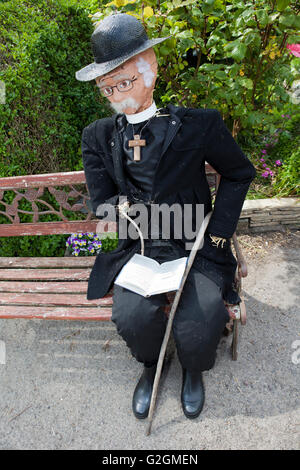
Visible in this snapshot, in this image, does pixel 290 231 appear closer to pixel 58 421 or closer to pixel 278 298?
pixel 278 298

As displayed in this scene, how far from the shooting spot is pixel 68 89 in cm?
377

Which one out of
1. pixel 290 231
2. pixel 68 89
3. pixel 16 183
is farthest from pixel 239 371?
pixel 68 89

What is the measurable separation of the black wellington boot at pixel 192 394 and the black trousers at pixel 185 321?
20 cm

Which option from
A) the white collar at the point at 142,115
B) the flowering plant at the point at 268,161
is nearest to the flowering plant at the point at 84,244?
the white collar at the point at 142,115

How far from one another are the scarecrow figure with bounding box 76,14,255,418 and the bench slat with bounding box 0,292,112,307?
0.06 metres

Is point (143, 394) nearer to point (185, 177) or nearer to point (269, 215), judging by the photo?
point (185, 177)

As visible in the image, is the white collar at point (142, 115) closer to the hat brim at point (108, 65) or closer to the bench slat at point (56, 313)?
the hat brim at point (108, 65)

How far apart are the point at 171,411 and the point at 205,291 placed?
0.82 metres

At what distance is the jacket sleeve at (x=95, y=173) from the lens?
7.19 feet

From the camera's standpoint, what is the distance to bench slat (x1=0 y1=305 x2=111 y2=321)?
7.14ft

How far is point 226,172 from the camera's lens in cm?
211

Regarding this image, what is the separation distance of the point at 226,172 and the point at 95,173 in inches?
32.4

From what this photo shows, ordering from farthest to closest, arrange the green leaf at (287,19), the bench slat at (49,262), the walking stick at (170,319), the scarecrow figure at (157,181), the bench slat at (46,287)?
the bench slat at (49,262) < the bench slat at (46,287) < the green leaf at (287,19) < the walking stick at (170,319) < the scarecrow figure at (157,181)

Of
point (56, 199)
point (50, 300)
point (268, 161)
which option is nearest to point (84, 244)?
point (56, 199)
